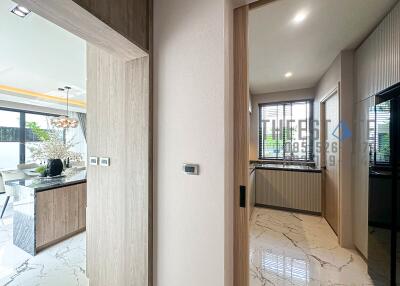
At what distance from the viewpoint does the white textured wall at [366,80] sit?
173cm

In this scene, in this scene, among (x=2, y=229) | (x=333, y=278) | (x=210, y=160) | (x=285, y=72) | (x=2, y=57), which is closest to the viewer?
(x=210, y=160)

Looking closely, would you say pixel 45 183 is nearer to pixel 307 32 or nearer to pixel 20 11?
pixel 20 11

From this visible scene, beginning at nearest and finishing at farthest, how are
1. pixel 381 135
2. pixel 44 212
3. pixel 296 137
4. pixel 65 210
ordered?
pixel 381 135 → pixel 44 212 → pixel 65 210 → pixel 296 137

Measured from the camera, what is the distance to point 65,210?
266cm

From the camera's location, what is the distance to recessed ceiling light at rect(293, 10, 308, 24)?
1829 mm

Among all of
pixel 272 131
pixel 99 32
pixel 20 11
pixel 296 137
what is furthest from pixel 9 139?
pixel 296 137

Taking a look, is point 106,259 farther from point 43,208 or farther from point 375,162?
point 375,162

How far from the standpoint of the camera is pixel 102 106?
1.58 metres

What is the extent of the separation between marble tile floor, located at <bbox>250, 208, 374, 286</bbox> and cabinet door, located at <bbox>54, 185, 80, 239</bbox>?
2.53 metres

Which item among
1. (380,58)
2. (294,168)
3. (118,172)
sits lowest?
(294,168)

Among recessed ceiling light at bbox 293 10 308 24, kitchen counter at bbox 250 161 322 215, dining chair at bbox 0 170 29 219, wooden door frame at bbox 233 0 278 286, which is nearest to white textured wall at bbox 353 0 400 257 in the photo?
recessed ceiling light at bbox 293 10 308 24

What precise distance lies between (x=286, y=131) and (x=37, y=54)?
15.6ft

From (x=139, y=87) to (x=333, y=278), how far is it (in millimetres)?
2550

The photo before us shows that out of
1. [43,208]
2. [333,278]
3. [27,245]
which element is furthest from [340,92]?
[27,245]
